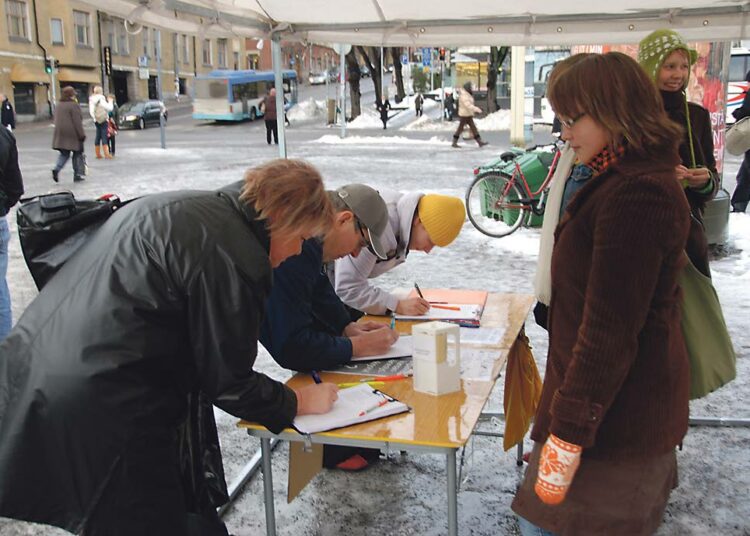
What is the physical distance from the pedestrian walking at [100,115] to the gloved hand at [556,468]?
17.3 metres

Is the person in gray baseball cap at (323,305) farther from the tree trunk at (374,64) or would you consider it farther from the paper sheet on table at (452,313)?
the tree trunk at (374,64)

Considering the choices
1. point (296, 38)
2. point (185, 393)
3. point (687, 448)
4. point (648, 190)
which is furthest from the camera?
point (296, 38)

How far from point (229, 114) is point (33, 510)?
107ft

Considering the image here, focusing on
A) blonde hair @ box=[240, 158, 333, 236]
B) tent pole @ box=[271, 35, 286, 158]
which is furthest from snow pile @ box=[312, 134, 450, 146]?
blonde hair @ box=[240, 158, 333, 236]

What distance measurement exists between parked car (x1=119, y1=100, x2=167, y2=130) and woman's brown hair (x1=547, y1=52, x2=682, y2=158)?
3102cm

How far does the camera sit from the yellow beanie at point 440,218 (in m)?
3.21

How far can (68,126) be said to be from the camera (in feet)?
44.6

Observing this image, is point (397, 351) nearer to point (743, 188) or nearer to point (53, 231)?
point (53, 231)

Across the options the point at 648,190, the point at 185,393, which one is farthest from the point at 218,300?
the point at 648,190

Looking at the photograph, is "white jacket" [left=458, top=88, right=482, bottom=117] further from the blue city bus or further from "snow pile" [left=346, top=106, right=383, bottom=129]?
the blue city bus

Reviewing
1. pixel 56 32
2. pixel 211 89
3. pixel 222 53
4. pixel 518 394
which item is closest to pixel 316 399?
pixel 518 394

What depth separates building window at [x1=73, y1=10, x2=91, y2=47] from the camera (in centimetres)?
4116

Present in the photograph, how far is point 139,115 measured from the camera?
31.1 meters

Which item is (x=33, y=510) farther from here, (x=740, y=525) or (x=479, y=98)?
(x=479, y=98)
